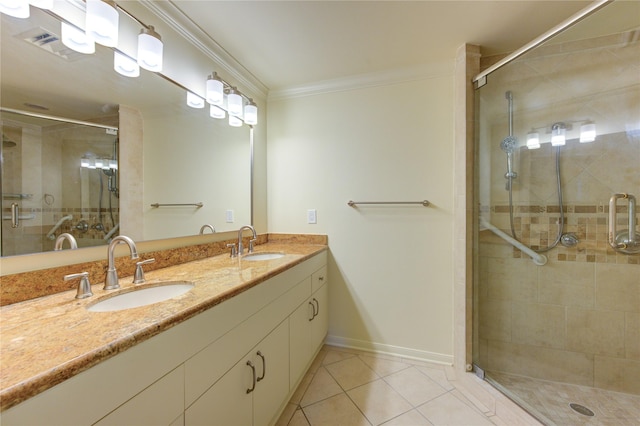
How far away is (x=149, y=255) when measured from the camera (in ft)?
4.21

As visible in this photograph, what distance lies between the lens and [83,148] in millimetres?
1050

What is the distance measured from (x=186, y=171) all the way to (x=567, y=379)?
8.96 feet

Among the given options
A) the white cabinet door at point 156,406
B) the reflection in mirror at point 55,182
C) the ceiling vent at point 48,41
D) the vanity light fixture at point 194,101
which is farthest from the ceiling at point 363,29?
the white cabinet door at point 156,406

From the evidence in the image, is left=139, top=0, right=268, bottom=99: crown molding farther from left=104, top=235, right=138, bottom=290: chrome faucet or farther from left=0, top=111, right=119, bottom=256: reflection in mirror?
left=104, top=235, right=138, bottom=290: chrome faucet

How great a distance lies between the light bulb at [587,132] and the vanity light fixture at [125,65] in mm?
2575

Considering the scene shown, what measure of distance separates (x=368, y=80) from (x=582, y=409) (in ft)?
8.13

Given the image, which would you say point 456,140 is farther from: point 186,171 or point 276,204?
point 186,171

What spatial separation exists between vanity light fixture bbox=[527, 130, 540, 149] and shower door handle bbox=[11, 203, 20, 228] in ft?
8.63

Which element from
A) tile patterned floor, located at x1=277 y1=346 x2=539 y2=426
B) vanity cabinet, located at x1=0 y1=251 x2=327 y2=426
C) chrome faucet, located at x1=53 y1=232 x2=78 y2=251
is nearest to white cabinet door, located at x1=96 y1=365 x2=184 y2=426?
vanity cabinet, located at x1=0 y1=251 x2=327 y2=426

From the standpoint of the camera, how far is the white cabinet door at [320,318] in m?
1.80

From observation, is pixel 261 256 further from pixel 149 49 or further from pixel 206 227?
pixel 149 49

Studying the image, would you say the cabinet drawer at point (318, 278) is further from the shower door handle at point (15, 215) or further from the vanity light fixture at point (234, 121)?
the shower door handle at point (15, 215)

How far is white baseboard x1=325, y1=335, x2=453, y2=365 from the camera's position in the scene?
1899mm

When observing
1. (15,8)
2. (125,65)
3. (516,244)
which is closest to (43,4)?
(15,8)
